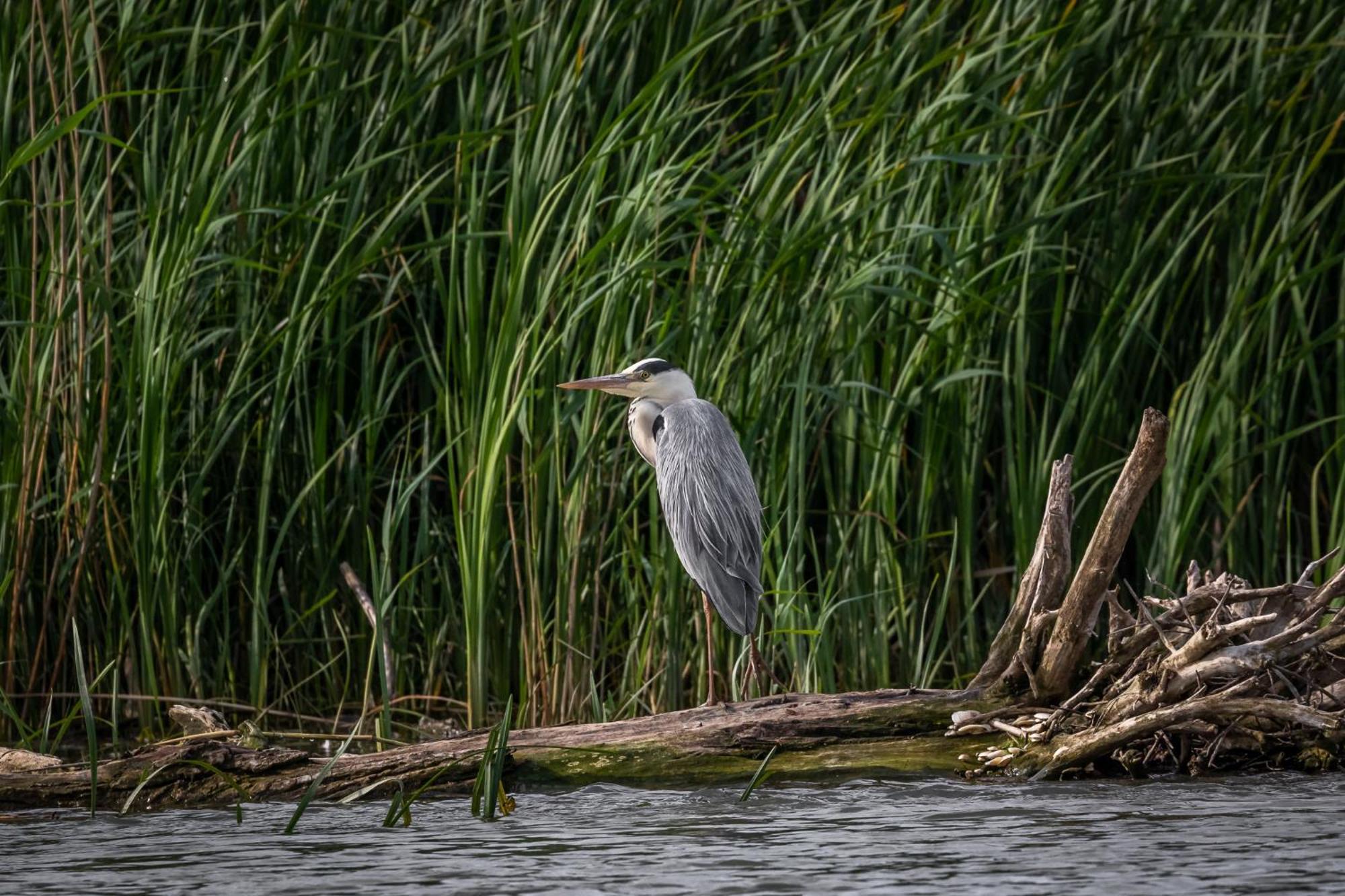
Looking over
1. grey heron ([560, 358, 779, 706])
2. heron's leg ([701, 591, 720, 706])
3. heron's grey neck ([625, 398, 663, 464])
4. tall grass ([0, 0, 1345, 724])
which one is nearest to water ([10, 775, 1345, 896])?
heron's leg ([701, 591, 720, 706])

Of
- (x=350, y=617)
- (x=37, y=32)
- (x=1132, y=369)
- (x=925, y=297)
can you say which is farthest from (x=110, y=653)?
(x=1132, y=369)

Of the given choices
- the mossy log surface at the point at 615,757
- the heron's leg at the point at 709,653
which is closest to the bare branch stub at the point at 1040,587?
the mossy log surface at the point at 615,757

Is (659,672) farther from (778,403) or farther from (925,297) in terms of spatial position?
(925,297)

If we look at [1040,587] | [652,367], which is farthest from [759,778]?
[652,367]

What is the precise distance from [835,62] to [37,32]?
8.45 feet

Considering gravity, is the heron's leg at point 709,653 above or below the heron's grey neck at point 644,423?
below

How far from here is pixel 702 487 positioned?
15.6 feet

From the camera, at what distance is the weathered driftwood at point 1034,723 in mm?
4086

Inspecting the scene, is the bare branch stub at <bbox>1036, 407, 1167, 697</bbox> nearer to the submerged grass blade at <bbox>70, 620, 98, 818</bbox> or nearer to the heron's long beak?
the heron's long beak

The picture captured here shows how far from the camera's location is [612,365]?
5.18 meters

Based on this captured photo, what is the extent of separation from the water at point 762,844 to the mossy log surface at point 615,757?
0.19ft

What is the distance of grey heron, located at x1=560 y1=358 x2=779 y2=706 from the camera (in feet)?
15.4

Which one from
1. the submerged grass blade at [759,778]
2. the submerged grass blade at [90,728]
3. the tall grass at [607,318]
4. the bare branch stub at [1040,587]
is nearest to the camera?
the submerged grass blade at [90,728]

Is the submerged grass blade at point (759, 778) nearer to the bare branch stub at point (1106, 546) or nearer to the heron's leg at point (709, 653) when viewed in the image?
→ the heron's leg at point (709, 653)
